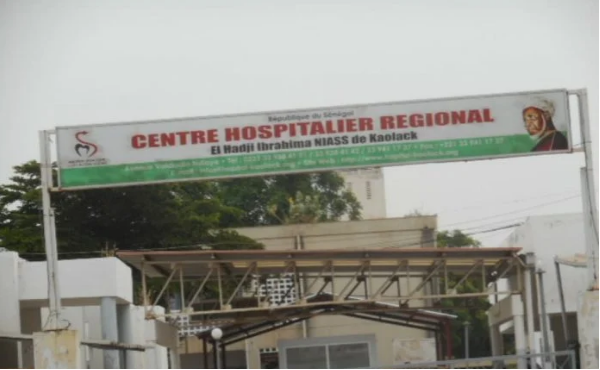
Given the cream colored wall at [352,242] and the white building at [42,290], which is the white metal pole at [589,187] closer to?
the white building at [42,290]

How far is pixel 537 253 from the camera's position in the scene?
84.7 ft

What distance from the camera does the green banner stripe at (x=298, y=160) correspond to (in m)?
16.2

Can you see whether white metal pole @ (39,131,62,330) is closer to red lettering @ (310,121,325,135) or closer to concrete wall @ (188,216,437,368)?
red lettering @ (310,121,325,135)

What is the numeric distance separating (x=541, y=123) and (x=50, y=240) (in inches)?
273

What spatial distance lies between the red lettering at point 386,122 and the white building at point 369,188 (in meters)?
42.6

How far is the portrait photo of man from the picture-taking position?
16.5m

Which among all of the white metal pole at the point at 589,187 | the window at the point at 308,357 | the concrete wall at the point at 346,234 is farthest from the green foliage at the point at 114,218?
the white metal pole at the point at 589,187

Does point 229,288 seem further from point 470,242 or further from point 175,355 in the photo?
point 470,242

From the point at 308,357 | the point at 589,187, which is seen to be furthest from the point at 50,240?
the point at 308,357

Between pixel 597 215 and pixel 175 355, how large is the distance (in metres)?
13.9

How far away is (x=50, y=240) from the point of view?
51.6 feet

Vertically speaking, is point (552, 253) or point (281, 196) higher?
point (281, 196)

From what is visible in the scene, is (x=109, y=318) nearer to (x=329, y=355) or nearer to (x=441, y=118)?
(x=329, y=355)

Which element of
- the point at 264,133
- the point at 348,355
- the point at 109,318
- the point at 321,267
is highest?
the point at 264,133
